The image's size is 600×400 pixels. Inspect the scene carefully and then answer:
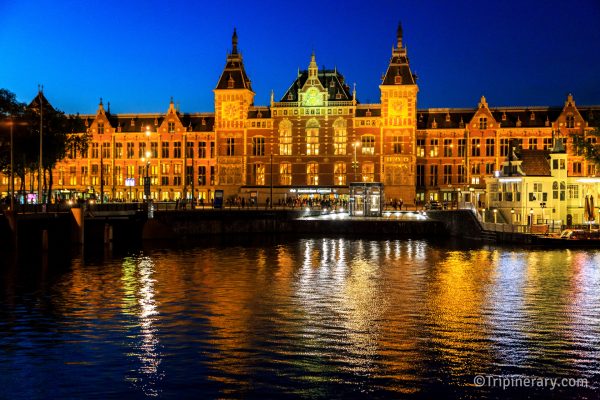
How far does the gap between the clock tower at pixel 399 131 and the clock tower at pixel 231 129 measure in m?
22.5

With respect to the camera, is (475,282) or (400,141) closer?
(475,282)

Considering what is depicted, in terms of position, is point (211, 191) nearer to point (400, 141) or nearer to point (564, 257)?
point (400, 141)

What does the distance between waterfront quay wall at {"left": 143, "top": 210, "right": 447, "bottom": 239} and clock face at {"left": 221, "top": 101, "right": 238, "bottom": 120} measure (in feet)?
108

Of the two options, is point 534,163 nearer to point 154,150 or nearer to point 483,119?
point 483,119

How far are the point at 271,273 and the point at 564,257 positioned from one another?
23194mm

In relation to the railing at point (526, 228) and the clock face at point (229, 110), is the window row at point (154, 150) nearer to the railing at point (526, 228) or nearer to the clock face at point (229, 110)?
the clock face at point (229, 110)

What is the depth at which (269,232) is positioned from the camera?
88.4 m

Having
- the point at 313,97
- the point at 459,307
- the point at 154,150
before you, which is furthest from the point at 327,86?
the point at 459,307

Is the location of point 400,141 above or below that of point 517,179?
above

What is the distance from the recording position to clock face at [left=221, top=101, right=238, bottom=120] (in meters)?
119

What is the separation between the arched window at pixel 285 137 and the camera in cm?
11712

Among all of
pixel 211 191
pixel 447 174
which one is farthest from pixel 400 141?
pixel 211 191

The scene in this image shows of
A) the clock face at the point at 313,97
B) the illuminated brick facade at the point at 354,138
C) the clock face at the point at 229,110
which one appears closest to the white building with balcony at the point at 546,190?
the illuminated brick facade at the point at 354,138

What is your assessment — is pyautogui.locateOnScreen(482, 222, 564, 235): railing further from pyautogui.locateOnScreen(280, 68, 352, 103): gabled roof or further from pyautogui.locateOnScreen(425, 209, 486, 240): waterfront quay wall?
pyautogui.locateOnScreen(280, 68, 352, 103): gabled roof
